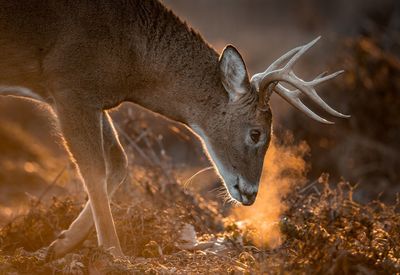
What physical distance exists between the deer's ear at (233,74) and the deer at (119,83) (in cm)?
1

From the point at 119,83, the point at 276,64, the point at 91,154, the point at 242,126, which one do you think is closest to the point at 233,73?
the point at 276,64

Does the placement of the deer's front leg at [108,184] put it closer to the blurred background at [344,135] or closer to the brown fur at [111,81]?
the brown fur at [111,81]

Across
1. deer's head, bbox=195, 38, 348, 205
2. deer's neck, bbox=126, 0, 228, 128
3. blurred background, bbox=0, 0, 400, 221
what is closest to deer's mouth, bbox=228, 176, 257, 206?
deer's head, bbox=195, 38, 348, 205

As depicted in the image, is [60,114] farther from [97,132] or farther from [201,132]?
[201,132]

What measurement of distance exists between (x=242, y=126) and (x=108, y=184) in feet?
5.00

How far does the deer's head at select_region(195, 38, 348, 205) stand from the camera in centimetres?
848

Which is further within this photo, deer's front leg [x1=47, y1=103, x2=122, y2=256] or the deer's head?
the deer's head

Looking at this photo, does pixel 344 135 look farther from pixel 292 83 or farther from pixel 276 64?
pixel 292 83

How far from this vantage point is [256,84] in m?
8.65

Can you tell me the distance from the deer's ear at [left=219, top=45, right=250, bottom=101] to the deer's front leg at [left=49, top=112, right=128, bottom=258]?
1.31 m

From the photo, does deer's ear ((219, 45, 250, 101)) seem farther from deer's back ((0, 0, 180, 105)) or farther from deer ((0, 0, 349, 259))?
deer's back ((0, 0, 180, 105))

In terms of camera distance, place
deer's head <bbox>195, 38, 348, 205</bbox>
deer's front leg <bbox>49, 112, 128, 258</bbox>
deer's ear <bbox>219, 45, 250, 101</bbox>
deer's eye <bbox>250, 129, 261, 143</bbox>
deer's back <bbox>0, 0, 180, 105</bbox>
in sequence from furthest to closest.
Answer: deer's eye <bbox>250, 129, 261, 143</bbox>, deer's head <bbox>195, 38, 348, 205</bbox>, deer's ear <bbox>219, 45, 250, 101</bbox>, deer's front leg <bbox>49, 112, 128, 258</bbox>, deer's back <bbox>0, 0, 180, 105</bbox>

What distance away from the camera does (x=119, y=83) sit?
8203mm

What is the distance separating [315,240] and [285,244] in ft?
3.50
